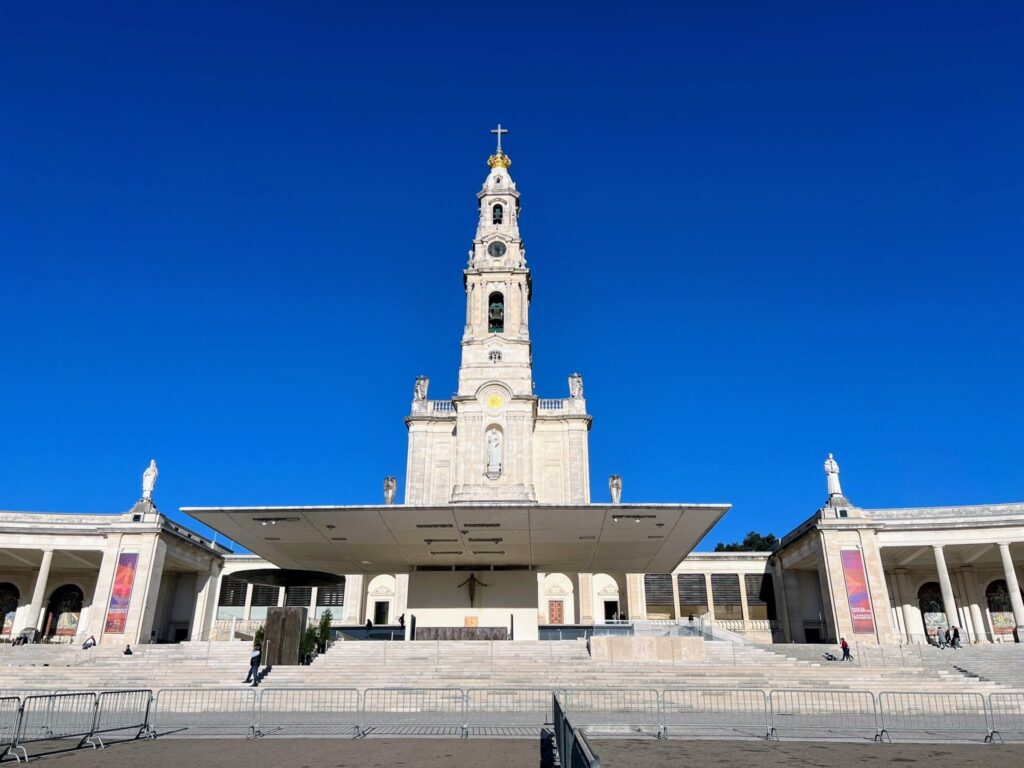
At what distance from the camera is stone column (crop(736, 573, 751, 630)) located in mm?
45438

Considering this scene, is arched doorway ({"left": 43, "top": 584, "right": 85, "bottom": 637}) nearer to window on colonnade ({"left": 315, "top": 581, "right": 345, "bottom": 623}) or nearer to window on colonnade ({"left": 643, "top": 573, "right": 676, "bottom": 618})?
window on colonnade ({"left": 315, "top": 581, "right": 345, "bottom": 623})

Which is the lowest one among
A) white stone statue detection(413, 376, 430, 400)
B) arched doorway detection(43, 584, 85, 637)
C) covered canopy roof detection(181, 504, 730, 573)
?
arched doorway detection(43, 584, 85, 637)

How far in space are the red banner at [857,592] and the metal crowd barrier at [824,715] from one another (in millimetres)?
18640

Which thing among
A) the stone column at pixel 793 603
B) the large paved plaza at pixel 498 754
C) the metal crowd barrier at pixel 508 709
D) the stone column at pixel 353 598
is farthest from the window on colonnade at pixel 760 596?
the large paved plaza at pixel 498 754

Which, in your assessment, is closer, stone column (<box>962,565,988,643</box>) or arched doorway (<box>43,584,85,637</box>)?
stone column (<box>962,565,988,643</box>)

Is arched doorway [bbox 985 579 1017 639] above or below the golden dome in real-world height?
below

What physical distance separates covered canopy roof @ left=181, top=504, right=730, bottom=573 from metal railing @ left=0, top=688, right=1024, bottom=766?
7512 mm

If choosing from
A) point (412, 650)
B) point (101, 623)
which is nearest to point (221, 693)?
point (412, 650)

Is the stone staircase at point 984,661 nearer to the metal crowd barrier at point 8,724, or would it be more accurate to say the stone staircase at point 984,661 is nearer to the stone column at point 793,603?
the stone column at point 793,603

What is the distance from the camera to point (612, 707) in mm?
16953

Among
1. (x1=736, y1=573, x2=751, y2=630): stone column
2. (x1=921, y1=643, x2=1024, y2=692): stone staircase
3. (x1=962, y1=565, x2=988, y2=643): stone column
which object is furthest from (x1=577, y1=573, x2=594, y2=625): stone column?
(x1=962, y1=565, x2=988, y2=643): stone column

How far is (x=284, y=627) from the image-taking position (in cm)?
2139

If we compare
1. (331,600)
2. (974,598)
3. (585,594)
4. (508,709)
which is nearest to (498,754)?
(508,709)

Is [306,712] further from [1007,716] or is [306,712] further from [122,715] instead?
[1007,716]
